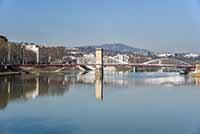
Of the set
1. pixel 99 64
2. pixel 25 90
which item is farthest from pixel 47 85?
pixel 99 64

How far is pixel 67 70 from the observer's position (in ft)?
85.7

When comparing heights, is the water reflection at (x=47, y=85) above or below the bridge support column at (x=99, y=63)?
below

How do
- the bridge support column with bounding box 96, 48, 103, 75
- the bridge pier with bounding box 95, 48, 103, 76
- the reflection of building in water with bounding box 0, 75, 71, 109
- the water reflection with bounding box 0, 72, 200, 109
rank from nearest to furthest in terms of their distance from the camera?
the reflection of building in water with bounding box 0, 75, 71, 109
the water reflection with bounding box 0, 72, 200, 109
the bridge pier with bounding box 95, 48, 103, 76
the bridge support column with bounding box 96, 48, 103, 75

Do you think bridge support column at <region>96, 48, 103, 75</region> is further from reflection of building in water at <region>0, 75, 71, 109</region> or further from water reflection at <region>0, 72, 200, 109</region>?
reflection of building in water at <region>0, 75, 71, 109</region>

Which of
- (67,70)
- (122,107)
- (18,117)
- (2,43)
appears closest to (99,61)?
(67,70)

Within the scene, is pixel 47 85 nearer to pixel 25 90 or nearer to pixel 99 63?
pixel 25 90

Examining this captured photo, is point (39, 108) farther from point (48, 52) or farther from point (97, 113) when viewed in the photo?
point (48, 52)

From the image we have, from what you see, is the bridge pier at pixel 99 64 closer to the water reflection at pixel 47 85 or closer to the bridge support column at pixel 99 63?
the bridge support column at pixel 99 63

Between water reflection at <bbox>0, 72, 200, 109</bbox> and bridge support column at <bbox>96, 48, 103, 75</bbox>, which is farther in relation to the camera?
bridge support column at <bbox>96, 48, 103, 75</bbox>

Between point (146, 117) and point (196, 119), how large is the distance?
565 mm

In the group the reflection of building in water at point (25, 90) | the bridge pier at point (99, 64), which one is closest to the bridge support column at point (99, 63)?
the bridge pier at point (99, 64)

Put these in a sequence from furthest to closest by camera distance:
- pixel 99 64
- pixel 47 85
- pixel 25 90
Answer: pixel 99 64
pixel 47 85
pixel 25 90

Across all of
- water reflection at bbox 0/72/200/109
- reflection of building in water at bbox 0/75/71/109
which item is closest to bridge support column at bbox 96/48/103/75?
water reflection at bbox 0/72/200/109

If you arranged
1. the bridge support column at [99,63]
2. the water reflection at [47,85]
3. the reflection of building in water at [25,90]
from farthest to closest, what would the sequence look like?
the bridge support column at [99,63] → the water reflection at [47,85] → the reflection of building in water at [25,90]
